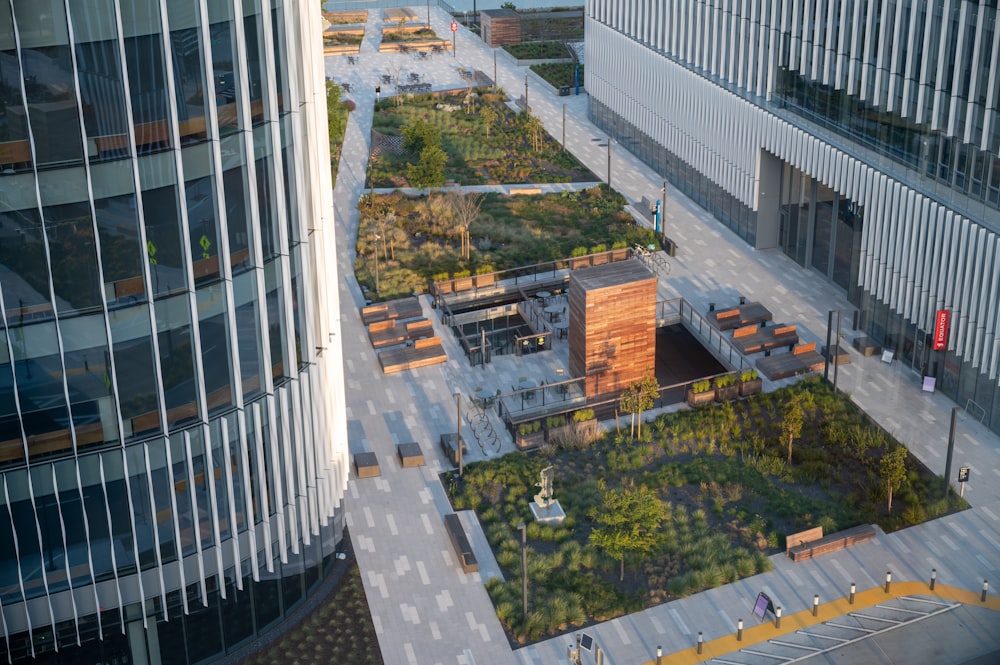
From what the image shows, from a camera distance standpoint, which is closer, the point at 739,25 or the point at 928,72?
the point at 928,72

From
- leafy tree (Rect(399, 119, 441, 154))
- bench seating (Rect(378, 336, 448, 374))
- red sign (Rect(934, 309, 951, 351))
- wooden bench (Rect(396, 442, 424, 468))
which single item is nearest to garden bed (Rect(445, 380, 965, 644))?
wooden bench (Rect(396, 442, 424, 468))

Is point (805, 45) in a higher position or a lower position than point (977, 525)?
higher

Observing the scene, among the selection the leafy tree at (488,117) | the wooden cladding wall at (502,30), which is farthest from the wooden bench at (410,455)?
the wooden cladding wall at (502,30)

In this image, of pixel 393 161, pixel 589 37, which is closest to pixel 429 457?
pixel 393 161

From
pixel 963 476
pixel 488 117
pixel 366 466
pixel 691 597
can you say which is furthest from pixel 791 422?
pixel 488 117

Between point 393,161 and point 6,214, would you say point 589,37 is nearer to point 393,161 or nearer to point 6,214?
point 393,161

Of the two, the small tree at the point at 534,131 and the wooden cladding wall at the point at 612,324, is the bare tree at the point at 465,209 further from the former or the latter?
the wooden cladding wall at the point at 612,324
